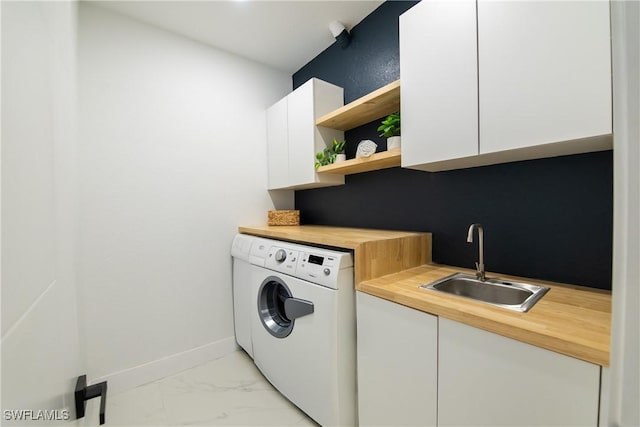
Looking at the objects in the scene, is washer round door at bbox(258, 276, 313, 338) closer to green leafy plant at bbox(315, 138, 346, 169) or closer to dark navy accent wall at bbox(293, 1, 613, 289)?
dark navy accent wall at bbox(293, 1, 613, 289)

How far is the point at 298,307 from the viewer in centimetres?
140

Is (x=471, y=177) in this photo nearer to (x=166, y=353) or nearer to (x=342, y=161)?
(x=342, y=161)

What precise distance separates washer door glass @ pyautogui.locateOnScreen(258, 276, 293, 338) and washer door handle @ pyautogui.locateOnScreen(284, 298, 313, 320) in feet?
0.65

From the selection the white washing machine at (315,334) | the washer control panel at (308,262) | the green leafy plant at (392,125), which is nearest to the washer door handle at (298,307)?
the white washing machine at (315,334)

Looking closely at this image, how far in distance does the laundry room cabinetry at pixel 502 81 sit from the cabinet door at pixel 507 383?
0.71 meters

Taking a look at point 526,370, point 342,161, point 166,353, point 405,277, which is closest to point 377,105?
point 342,161

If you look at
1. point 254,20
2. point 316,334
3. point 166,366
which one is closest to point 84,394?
point 316,334

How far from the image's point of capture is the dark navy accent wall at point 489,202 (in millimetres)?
1078

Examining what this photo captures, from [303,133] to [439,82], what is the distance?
1.07 metres

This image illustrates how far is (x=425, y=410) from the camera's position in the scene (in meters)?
0.98

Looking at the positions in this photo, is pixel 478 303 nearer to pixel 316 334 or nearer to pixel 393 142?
pixel 316 334

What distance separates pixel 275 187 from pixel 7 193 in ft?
6.95

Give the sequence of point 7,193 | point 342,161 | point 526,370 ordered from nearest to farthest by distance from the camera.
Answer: point 7,193 < point 526,370 < point 342,161

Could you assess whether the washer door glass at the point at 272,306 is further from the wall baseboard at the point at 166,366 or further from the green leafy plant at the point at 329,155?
the green leafy plant at the point at 329,155
